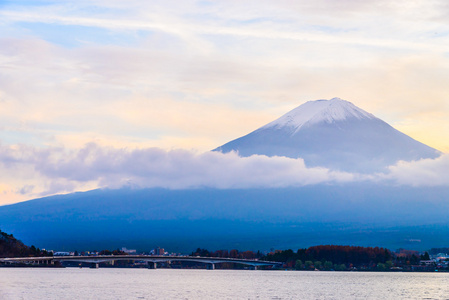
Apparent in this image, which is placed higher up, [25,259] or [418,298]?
[25,259]

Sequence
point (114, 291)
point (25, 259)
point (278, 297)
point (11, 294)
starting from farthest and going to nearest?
point (25, 259) → point (114, 291) → point (278, 297) → point (11, 294)

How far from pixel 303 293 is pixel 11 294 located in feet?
114

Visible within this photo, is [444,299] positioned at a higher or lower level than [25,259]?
lower

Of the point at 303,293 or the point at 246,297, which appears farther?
the point at 303,293

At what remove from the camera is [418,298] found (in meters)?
98.5

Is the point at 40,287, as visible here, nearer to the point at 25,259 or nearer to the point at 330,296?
the point at 330,296

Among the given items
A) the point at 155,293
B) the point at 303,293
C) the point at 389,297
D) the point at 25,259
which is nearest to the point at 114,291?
the point at 155,293

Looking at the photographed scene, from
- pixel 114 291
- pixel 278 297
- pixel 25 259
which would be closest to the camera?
pixel 278 297

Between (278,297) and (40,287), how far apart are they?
29.8 metres

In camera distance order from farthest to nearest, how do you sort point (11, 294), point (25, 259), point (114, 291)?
point (25, 259), point (114, 291), point (11, 294)

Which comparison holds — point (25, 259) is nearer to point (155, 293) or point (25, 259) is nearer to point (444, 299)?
point (155, 293)

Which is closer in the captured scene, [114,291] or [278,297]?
[278,297]

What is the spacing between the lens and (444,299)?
9619 centimetres

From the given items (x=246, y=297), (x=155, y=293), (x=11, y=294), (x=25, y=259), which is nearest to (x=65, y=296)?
(x=11, y=294)
